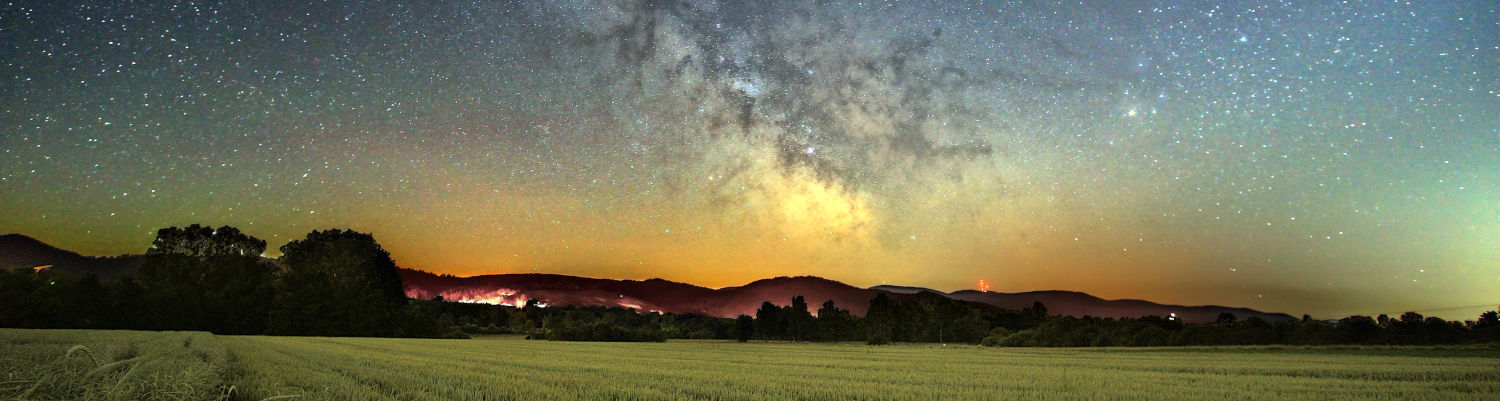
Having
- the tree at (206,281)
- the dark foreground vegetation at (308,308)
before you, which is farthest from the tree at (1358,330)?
the tree at (206,281)

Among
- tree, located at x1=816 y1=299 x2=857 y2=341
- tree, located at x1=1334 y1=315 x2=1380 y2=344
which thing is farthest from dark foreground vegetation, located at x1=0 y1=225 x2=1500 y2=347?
tree, located at x1=816 y1=299 x2=857 y2=341

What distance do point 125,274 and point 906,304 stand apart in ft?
405

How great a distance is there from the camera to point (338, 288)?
241 feet

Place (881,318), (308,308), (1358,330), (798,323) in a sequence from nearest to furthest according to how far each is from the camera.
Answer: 1. (308,308)
2. (1358,330)
3. (881,318)
4. (798,323)

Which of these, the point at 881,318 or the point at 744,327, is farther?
the point at 744,327

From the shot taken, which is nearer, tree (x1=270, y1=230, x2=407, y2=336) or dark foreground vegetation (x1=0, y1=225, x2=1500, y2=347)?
dark foreground vegetation (x1=0, y1=225, x2=1500, y2=347)

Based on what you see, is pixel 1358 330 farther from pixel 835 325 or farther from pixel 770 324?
pixel 770 324

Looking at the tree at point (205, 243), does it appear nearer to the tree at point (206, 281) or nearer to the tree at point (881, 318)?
the tree at point (206, 281)

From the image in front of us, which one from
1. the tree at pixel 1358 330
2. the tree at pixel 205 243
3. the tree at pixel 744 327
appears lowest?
the tree at pixel 744 327

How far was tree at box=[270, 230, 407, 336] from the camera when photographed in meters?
67.9

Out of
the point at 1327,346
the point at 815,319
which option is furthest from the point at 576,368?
the point at 815,319

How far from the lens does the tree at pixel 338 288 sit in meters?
67.9

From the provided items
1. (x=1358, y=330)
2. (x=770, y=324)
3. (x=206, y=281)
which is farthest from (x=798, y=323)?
(x=206, y=281)

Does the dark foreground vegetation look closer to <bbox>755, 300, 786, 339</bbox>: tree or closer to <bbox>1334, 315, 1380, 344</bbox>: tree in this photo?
<bbox>1334, 315, 1380, 344</bbox>: tree
